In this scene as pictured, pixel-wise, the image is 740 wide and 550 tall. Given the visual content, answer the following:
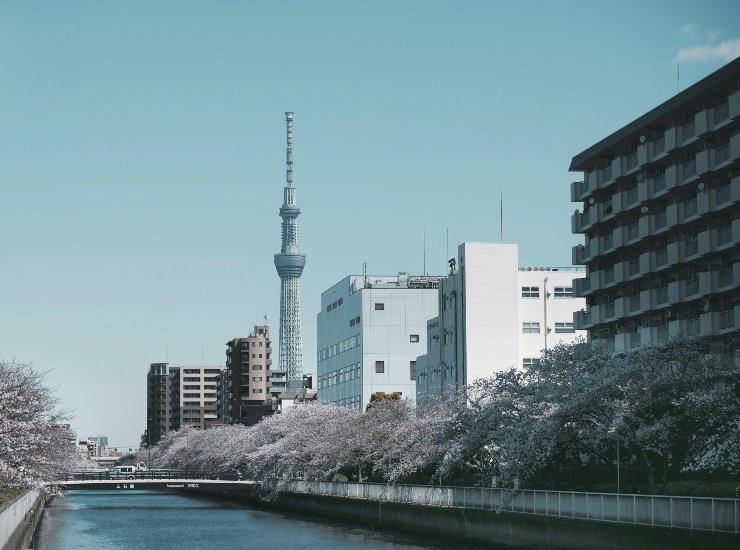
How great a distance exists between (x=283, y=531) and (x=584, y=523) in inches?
1500

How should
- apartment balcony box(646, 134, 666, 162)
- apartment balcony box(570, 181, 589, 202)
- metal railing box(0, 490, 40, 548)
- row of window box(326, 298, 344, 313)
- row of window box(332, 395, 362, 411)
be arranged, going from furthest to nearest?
row of window box(326, 298, 344, 313)
row of window box(332, 395, 362, 411)
apartment balcony box(570, 181, 589, 202)
apartment balcony box(646, 134, 666, 162)
metal railing box(0, 490, 40, 548)

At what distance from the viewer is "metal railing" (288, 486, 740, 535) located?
43938 millimetres

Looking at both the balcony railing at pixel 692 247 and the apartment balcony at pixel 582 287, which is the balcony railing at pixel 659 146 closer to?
the balcony railing at pixel 692 247

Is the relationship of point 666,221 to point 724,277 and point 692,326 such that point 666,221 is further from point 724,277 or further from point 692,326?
point 724,277

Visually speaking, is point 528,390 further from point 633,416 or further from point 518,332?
point 518,332

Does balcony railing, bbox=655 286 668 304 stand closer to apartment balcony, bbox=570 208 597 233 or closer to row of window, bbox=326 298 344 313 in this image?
apartment balcony, bbox=570 208 597 233

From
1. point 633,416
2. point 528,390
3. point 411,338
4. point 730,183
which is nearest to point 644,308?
point 730,183

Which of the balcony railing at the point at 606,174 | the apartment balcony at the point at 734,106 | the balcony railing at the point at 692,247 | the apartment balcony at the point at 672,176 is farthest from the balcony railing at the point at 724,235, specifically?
the balcony railing at the point at 606,174

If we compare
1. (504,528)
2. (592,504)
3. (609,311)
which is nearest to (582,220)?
(609,311)

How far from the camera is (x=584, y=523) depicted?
53531 millimetres

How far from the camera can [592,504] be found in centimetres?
5362

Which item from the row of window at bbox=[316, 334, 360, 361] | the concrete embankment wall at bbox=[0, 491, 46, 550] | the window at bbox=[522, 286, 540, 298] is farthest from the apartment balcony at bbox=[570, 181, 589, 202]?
the row of window at bbox=[316, 334, 360, 361]

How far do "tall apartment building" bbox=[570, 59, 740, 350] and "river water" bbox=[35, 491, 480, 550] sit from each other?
22148 millimetres

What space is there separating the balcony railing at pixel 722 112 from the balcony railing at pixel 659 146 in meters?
6.74
